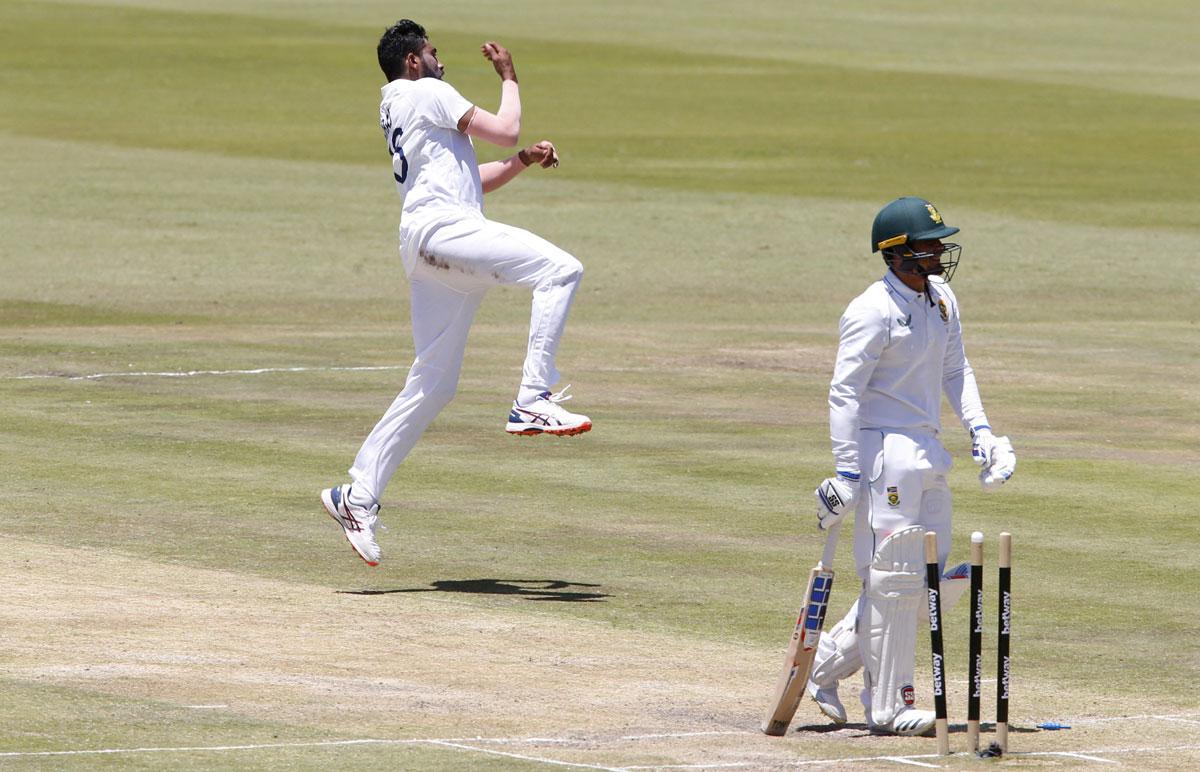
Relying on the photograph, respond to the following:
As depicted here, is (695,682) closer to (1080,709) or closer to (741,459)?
(1080,709)

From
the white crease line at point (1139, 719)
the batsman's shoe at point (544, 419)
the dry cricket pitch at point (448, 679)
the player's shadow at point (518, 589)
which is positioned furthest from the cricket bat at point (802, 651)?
the batsman's shoe at point (544, 419)

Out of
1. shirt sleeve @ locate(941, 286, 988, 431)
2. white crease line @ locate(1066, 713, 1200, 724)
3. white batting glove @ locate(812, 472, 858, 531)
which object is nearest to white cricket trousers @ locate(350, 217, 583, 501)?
shirt sleeve @ locate(941, 286, 988, 431)

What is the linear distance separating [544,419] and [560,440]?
5606mm

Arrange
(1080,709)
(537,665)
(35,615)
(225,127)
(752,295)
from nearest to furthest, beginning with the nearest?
(1080,709) < (537,665) < (35,615) < (752,295) < (225,127)

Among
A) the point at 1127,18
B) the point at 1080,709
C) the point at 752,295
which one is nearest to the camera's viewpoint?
the point at 1080,709

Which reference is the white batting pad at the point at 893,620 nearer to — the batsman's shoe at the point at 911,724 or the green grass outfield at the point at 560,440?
the batsman's shoe at the point at 911,724

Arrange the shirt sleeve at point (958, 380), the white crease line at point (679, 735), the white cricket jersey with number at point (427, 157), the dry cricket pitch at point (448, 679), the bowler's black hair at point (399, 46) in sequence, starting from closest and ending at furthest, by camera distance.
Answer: the dry cricket pitch at point (448, 679)
the white crease line at point (679, 735)
the shirt sleeve at point (958, 380)
the white cricket jersey with number at point (427, 157)
the bowler's black hair at point (399, 46)

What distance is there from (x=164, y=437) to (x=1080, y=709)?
922 cm

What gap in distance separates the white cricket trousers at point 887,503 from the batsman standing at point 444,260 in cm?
280

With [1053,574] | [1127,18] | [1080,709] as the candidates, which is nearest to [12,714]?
[1080,709]

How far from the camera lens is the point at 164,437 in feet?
58.6

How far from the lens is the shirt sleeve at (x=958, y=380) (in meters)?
10.3

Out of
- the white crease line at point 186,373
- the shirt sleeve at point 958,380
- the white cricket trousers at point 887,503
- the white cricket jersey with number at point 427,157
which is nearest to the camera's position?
the white cricket trousers at point 887,503

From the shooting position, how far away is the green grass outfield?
33.3ft
